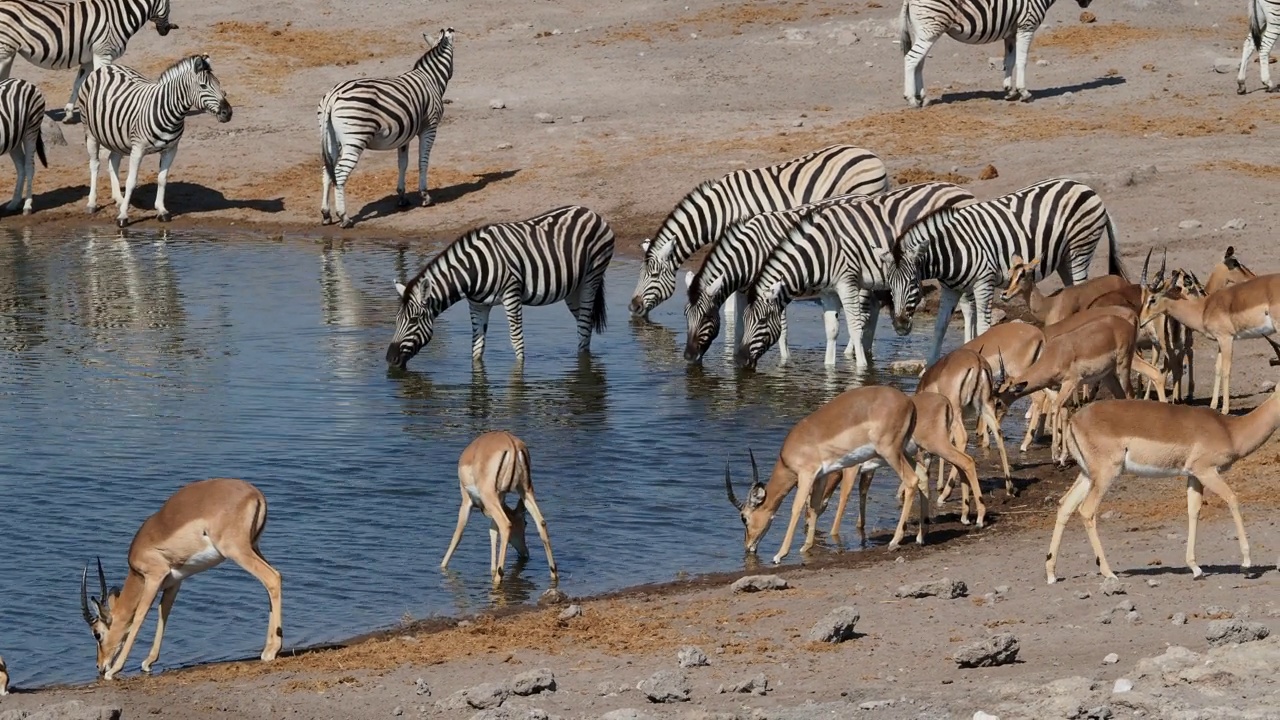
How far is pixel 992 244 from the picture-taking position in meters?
17.5

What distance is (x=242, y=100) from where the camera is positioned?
31422 mm

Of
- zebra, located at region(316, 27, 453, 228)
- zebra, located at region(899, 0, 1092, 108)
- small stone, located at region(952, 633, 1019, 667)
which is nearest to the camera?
small stone, located at region(952, 633, 1019, 667)

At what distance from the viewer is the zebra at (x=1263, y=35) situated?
89.7 ft

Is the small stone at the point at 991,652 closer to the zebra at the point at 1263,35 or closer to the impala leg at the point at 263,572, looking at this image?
the impala leg at the point at 263,572

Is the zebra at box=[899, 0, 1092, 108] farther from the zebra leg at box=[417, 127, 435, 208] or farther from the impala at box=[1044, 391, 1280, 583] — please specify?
the impala at box=[1044, 391, 1280, 583]

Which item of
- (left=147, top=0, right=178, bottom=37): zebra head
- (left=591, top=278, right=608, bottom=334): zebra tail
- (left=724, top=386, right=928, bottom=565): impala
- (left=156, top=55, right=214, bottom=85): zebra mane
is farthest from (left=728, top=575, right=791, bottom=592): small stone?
(left=147, top=0, right=178, bottom=37): zebra head

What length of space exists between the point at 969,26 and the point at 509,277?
12329mm

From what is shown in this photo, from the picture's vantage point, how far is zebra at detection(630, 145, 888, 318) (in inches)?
793

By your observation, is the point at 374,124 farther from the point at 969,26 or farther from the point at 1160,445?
the point at 1160,445

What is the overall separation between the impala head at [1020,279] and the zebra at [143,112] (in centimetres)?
1405

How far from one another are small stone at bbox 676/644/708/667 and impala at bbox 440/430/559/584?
2556 millimetres

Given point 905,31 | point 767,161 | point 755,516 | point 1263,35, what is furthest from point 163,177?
point 755,516

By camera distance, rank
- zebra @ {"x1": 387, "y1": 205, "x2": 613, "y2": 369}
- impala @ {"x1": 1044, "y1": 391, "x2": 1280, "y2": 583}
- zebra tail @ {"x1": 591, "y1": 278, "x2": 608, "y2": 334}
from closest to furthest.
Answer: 1. impala @ {"x1": 1044, "y1": 391, "x2": 1280, "y2": 583}
2. zebra @ {"x1": 387, "y1": 205, "x2": 613, "y2": 369}
3. zebra tail @ {"x1": 591, "y1": 278, "x2": 608, "y2": 334}

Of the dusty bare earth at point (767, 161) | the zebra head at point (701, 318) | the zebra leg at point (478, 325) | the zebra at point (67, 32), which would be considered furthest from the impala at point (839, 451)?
the zebra at point (67, 32)
